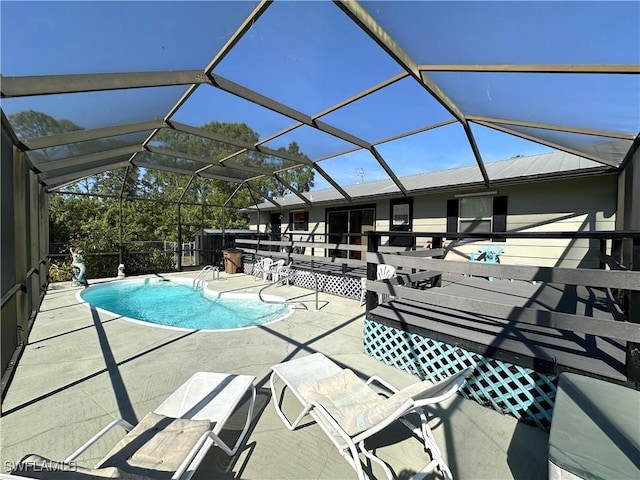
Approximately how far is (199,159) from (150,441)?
24.5ft

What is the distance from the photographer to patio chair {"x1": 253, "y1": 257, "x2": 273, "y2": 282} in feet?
30.0

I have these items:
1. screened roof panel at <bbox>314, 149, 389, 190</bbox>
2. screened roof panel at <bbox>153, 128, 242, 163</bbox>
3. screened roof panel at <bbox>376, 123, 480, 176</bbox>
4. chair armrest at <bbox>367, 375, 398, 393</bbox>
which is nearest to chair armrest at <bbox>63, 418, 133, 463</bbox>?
chair armrest at <bbox>367, 375, 398, 393</bbox>

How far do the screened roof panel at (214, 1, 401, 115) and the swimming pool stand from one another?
4185 mm

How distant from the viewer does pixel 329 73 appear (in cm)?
415

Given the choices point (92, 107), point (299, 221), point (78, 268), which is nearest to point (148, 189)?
point (78, 268)

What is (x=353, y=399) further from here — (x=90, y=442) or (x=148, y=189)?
(x=148, y=189)

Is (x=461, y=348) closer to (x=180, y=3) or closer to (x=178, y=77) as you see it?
(x=180, y=3)

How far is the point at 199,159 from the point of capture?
26.1 ft

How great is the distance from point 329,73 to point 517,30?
2.39 m

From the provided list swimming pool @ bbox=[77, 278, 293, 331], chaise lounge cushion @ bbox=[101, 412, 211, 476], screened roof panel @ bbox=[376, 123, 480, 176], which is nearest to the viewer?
chaise lounge cushion @ bbox=[101, 412, 211, 476]

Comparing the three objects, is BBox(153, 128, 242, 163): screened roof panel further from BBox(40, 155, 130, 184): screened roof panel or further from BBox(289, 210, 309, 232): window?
BBox(289, 210, 309, 232): window

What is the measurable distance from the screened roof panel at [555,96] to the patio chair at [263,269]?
685 cm

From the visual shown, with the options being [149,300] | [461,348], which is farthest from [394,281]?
[149,300]

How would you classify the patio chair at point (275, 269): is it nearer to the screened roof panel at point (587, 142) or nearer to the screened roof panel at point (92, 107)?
the screened roof panel at point (92, 107)
